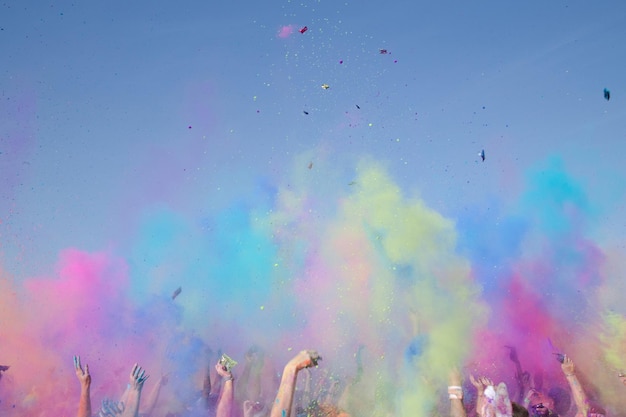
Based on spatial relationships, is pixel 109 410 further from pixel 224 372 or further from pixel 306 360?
pixel 306 360

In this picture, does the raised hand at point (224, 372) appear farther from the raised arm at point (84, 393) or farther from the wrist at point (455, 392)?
the wrist at point (455, 392)

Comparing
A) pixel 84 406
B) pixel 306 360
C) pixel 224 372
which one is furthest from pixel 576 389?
pixel 84 406

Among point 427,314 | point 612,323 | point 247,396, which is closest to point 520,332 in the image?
point 612,323

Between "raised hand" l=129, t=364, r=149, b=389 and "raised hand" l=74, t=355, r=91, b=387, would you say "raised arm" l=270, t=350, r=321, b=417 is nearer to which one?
"raised hand" l=129, t=364, r=149, b=389

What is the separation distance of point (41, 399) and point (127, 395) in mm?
9096

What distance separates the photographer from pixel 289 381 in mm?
5039

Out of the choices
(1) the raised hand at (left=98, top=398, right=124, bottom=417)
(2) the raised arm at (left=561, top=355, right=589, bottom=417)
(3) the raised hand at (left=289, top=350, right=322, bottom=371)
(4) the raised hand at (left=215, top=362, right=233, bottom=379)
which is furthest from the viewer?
(2) the raised arm at (left=561, top=355, right=589, bottom=417)

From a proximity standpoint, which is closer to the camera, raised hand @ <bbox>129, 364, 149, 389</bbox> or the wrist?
the wrist

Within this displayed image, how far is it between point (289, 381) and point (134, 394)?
2.08 metres

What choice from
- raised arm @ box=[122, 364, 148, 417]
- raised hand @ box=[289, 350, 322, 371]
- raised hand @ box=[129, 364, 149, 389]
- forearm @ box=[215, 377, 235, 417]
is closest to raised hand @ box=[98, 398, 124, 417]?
raised arm @ box=[122, 364, 148, 417]

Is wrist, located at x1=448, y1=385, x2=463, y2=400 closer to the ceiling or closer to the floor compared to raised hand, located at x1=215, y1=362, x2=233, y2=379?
closer to the floor

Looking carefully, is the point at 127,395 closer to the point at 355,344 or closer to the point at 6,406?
the point at 6,406

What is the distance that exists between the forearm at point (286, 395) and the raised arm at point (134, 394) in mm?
1890

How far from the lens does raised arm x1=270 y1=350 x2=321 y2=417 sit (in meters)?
4.96
